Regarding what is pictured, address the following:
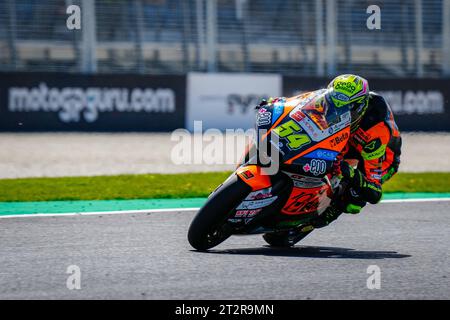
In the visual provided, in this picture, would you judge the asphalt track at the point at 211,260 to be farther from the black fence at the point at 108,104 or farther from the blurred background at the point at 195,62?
the black fence at the point at 108,104

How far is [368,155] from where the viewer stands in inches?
278

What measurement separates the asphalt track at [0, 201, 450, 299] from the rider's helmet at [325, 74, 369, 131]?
1.17 meters

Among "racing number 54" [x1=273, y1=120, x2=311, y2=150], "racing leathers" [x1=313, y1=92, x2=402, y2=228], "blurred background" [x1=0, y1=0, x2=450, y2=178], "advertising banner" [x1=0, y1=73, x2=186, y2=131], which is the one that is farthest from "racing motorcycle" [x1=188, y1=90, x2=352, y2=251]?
"advertising banner" [x1=0, y1=73, x2=186, y2=131]

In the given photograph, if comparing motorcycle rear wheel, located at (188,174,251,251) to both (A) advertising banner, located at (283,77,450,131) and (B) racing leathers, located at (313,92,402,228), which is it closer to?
(B) racing leathers, located at (313,92,402,228)

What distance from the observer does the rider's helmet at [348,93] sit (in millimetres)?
6730

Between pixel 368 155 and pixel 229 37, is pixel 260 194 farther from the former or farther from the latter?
pixel 229 37

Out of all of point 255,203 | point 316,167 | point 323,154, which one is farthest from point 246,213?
point 323,154

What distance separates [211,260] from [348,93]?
1634 millimetres

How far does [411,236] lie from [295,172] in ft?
6.06

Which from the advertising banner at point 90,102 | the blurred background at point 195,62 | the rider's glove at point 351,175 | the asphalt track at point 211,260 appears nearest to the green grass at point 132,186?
the asphalt track at point 211,260

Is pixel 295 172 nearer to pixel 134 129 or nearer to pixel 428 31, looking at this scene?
pixel 134 129

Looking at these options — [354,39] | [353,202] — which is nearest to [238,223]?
[353,202]

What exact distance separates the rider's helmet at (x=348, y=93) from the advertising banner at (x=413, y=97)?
12459 mm
